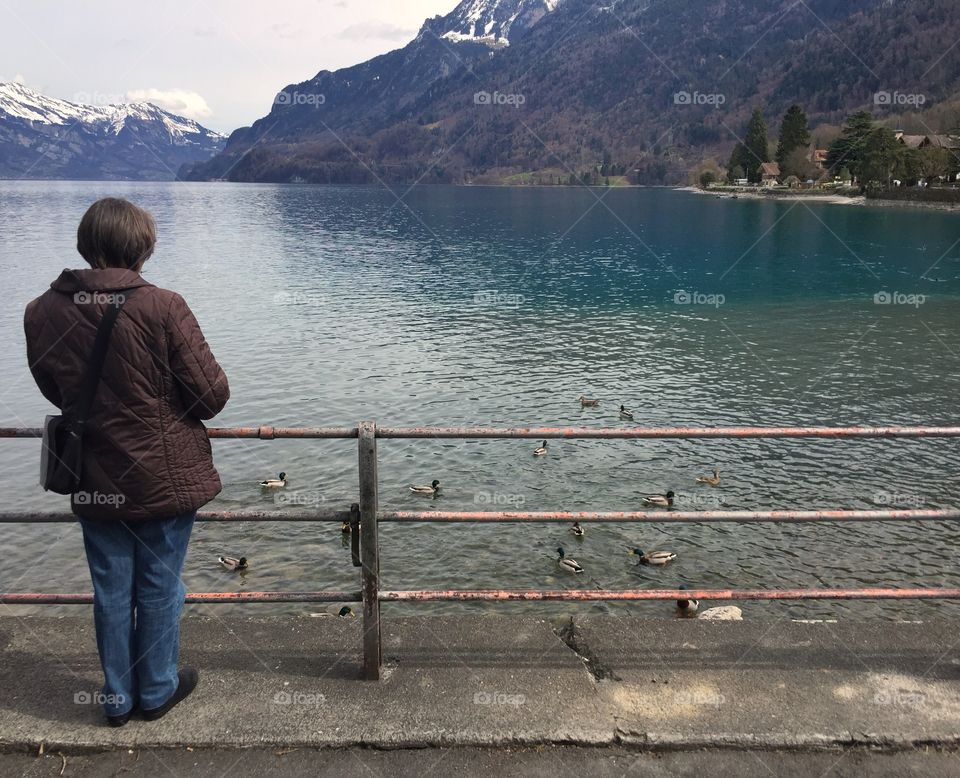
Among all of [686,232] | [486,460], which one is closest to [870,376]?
[486,460]

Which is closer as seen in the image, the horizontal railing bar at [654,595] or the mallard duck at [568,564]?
the horizontal railing bar at [654,595]

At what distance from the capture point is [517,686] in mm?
4688

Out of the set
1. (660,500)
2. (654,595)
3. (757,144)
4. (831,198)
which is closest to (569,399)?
(660,500)

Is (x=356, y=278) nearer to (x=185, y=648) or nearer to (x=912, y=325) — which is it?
(x=912, y=325)

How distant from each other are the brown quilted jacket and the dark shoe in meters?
1.28

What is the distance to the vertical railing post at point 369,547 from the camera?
4.38m

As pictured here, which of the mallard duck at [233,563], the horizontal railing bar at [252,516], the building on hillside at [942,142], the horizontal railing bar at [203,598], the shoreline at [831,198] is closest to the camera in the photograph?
the horizontal railing bar at [252,516]

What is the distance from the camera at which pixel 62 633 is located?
5293 millimetres

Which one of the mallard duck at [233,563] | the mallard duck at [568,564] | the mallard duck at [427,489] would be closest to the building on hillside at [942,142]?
the mallard duck at [427,489]

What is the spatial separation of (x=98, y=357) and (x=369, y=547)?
1.90 meters

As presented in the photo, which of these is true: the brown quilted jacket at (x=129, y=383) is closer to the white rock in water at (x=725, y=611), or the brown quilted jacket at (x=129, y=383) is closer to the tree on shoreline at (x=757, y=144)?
the white rock in water at (x=725, y=611)

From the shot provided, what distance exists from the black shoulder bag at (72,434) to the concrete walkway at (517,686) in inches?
61.1

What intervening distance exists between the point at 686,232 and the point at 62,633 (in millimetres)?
89663

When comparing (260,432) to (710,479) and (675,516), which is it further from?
(710,479)
